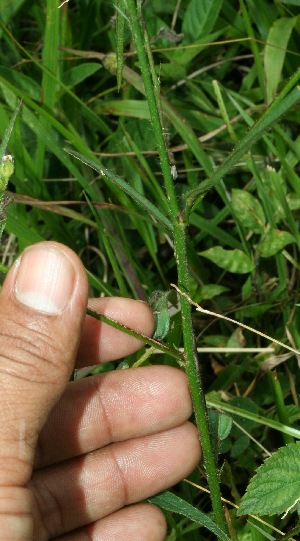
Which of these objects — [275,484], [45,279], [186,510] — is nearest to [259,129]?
[45,279]

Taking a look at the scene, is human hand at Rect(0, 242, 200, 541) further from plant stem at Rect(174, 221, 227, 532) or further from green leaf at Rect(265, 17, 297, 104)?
green leaf at Rect(265, 17, 297, 104)

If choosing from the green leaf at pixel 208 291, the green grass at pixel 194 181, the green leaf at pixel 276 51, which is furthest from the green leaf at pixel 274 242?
the green leaf at pixel 276 51

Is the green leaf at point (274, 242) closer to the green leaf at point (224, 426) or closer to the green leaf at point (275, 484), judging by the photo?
the green leaf at point (224, 426)

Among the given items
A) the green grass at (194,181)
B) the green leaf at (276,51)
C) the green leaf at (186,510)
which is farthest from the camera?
the green leaf at (276,51)

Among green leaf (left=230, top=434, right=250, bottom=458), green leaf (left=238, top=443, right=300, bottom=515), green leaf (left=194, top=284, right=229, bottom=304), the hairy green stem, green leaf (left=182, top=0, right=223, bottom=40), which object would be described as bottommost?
green leaf (left=230, top=434, right=250, bottom=458)

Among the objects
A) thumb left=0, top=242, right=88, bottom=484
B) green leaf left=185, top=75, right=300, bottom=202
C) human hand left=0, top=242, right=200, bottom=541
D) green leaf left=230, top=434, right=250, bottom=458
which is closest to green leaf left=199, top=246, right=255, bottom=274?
human hand left=0, top=242, right=200, bottom=541

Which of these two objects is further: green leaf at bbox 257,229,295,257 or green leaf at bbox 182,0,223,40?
green leaf at bbox 182,0,223,40

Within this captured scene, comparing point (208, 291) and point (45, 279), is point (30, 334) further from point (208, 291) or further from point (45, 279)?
point (208, 291)
